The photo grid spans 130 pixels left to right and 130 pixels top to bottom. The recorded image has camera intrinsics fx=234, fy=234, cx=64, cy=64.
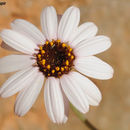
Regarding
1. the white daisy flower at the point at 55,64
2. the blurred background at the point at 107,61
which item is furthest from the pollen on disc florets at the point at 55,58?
the blurred background at the point at 107,61

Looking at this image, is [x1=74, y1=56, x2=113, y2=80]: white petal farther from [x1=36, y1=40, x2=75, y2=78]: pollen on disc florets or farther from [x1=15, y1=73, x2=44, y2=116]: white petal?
[x1=15, y1=73, x2=44, y2=116]: white petal

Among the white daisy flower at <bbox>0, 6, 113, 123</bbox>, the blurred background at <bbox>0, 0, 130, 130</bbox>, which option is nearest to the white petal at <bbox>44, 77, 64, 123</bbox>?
the white daisy flower at <bbox>0, 6, 113, 123</bbox>

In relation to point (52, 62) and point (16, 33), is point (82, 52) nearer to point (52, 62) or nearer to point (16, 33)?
point (52, 62)

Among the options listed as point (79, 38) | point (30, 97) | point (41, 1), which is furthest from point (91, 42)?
point (41, 1)

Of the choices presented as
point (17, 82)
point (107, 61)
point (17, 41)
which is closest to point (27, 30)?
point (17, 41)

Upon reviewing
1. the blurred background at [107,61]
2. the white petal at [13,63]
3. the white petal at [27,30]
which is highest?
the white petal at [27,30]

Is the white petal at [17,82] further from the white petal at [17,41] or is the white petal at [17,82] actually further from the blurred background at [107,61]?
the blurred background at [107,61]
